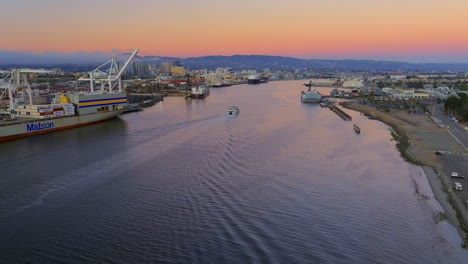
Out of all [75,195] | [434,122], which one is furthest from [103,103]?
[434,122]

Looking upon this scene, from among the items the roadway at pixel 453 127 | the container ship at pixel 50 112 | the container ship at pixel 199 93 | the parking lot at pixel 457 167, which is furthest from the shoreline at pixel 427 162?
the container ship at pixel 199 93

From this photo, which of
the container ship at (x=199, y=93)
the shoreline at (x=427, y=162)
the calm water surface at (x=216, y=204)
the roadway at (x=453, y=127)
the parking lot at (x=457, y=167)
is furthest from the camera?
the container ship at (x=199, y=93)

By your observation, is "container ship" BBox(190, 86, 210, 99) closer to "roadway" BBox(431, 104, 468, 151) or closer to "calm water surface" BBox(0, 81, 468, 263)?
"roadway" BBox(431, 104, 468, 151)

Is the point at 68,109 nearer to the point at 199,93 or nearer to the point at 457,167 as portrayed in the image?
the point at 457,167

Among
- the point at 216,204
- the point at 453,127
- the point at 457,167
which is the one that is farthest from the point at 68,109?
the point at 453,127

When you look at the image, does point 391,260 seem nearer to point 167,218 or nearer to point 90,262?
point 167,218

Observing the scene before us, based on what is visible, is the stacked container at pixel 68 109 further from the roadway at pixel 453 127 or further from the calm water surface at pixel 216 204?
the roadway at pixel 453 127

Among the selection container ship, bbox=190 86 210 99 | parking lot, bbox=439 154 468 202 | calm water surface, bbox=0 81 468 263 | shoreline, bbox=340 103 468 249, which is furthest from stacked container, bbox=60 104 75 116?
container ship, bbox=190 86 210 99
